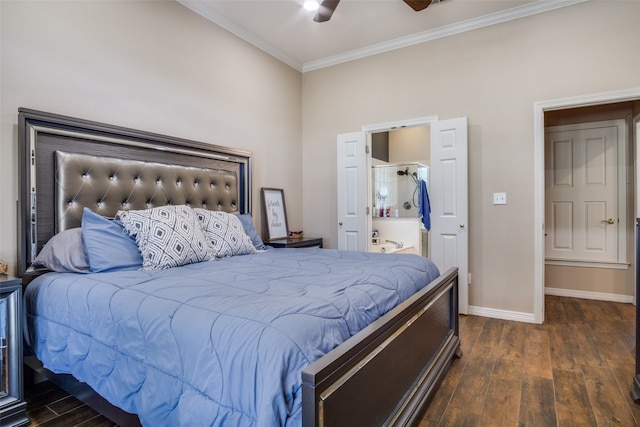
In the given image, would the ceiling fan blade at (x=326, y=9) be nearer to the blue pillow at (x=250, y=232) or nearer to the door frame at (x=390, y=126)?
the door frame at (x=390, y=126)

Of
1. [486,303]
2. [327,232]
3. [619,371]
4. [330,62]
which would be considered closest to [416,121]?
[330,62]

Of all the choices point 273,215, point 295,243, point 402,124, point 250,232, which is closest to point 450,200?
point 402,124

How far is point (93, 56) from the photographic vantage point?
244 cm

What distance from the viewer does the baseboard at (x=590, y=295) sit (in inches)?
156

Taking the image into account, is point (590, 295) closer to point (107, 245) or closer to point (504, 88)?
point (504, 88)

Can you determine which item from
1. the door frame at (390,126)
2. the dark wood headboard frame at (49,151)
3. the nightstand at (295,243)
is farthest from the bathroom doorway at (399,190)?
the dark wood headboard frame at (49,151)

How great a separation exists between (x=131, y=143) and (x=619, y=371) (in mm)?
3687

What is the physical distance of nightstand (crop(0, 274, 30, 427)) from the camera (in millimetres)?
1673

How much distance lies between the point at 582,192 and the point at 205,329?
4.78m

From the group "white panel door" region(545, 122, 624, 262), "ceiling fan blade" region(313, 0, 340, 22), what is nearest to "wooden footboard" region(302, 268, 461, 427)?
"ceiling fan blade" region(313, 0, 340, 22)

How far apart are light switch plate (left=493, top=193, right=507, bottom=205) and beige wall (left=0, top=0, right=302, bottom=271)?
231cm

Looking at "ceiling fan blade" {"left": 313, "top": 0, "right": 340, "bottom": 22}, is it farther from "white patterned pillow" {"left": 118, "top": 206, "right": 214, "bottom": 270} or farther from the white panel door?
the white panel door

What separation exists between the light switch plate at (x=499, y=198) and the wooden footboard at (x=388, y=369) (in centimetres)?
151

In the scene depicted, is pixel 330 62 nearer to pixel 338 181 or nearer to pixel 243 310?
pixel 338 181
